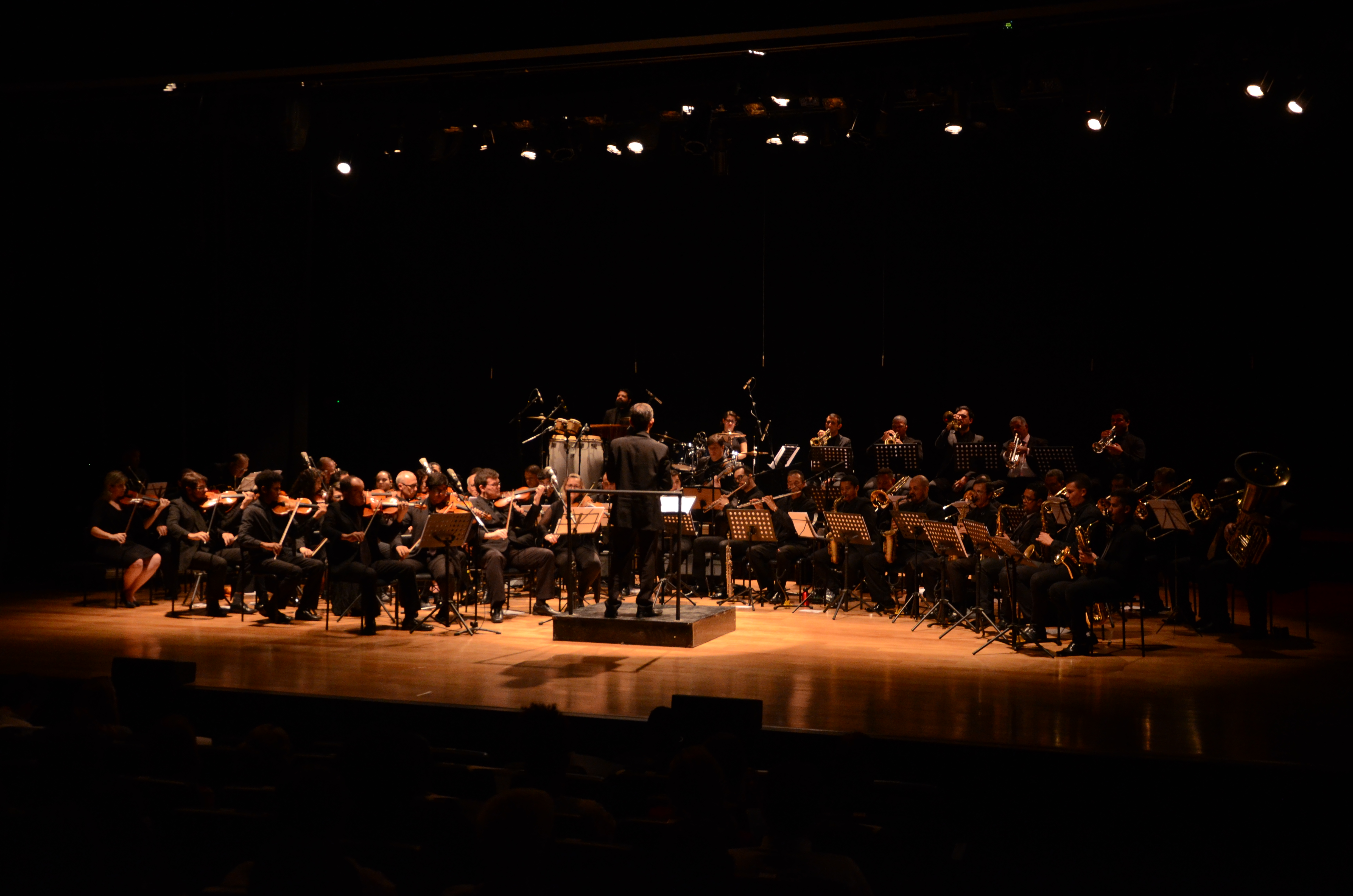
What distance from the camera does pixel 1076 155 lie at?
1273 centimetres

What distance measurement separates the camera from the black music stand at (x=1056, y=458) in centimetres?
1098

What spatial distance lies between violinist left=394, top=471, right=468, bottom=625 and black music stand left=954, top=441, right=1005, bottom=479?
17.7 feet

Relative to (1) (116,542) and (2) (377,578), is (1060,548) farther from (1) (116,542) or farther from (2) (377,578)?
(1) (116,542)

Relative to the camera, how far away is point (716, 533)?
1104cm

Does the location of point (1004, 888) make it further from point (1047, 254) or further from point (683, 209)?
point (683, 209)

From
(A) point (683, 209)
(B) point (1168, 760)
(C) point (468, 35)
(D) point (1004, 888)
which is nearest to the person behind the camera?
(D) point (1004, 888)

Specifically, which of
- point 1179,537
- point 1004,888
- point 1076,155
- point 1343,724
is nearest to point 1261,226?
point 1076,155

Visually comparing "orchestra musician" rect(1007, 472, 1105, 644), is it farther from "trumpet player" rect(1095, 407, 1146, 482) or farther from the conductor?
"trumpet player" rect(1095, 407, 1146, 482)

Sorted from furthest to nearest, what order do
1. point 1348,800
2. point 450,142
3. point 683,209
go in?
point 683,209
point 450,142
point 1348,800

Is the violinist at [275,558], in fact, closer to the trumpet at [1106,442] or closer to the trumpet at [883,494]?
the trumpet at [883,494]

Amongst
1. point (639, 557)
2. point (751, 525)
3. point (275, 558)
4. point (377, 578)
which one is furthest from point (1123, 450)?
point (275, 558)

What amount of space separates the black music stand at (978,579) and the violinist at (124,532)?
23.6 ft

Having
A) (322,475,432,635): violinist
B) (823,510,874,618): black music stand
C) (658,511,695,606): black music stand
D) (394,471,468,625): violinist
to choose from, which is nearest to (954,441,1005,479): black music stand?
(823,510,874,618): black music stand

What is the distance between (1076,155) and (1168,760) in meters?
10.1
